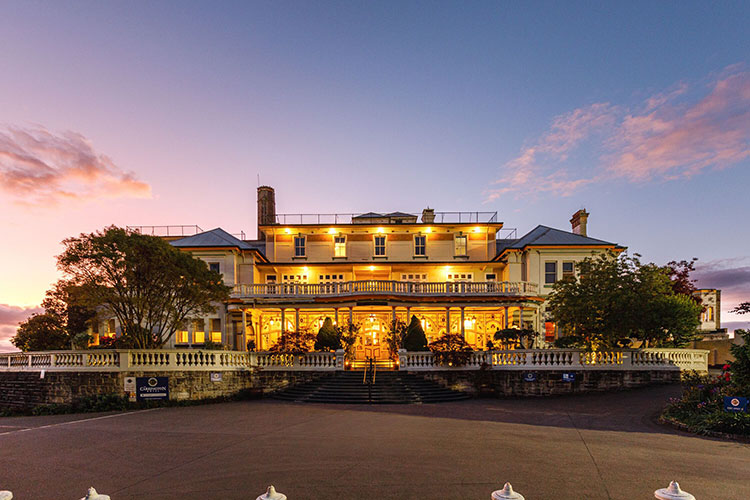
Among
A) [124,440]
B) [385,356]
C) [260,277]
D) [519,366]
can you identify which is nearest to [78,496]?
[124,440]

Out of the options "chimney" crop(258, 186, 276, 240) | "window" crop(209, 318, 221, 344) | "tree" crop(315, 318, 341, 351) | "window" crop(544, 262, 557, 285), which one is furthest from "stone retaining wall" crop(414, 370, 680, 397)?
"chimney" crop(258, 186, 276, 240)

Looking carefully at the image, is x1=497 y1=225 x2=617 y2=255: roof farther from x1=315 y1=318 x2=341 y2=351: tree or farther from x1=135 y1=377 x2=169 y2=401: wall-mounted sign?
x1=135 y1=377 x2=169 y2=401: wall-mounted sign

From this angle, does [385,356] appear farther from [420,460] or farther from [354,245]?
[420,460]

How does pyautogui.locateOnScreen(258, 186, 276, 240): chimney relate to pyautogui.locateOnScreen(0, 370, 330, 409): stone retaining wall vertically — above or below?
above

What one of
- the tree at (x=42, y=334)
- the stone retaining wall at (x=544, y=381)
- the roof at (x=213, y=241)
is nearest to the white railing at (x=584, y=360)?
the stone retaining wall at (x=544, y=381)

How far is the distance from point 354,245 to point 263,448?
23740mm

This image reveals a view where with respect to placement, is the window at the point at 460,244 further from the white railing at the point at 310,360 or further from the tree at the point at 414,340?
the white railing at the point at 310,360

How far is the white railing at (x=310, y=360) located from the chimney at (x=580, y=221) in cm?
1574

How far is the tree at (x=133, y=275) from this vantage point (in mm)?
17391

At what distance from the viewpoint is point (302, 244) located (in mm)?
32844

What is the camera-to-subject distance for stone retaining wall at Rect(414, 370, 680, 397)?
61.2 ft

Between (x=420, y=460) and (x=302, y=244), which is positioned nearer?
(x=420, y=460)

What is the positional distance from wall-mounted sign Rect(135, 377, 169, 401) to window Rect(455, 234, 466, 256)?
22.3 metres

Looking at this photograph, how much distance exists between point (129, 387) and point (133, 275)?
465cm
